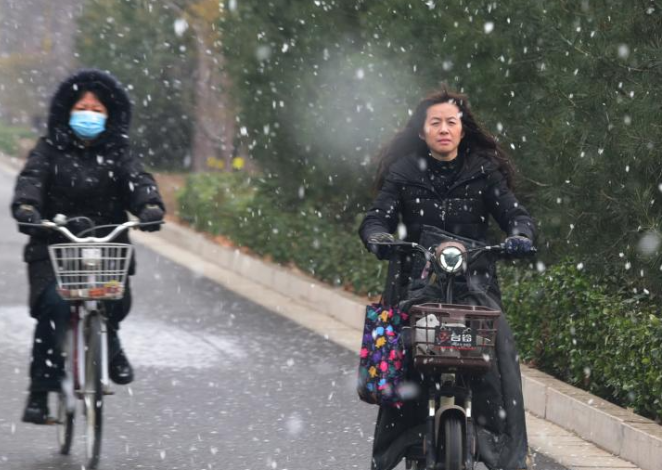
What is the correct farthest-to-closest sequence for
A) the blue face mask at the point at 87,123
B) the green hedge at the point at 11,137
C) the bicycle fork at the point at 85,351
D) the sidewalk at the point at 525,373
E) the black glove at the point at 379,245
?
the green hedge at the point at 11,137, the sidewalk at the point at 525,373, the blue face mask at the point at 87,123, the bicycle fork at the point at 85,351, the black glove at the point at 379,245

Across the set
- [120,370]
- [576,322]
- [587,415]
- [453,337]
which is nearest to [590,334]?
[576,322]

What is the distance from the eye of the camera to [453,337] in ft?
17.9

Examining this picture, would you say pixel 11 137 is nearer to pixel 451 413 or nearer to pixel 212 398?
pixel 212 398

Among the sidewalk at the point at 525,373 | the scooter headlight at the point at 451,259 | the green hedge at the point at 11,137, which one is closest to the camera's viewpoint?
the scooter headlight at the point at 451,259

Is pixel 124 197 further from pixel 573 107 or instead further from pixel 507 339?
pixel 573 107

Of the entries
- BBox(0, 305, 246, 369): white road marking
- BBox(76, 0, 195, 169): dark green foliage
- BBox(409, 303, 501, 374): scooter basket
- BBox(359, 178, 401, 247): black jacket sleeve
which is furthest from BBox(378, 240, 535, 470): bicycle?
BBox(76, 0, 195, 169): dark green foliage

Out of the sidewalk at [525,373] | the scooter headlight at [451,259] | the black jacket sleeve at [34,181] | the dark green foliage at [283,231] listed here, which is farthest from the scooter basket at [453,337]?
the dark green foliage at [283,231]

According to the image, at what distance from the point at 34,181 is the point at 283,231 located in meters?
8.78

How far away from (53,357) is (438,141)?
2420 mm

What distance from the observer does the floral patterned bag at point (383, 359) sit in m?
5.80

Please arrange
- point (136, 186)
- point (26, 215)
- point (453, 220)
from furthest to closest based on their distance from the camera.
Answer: point (136, 186)
point (26, 215)
point (453, 220)

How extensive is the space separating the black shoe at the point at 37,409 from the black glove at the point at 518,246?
278 centimetres

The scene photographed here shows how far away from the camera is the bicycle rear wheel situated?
694cm

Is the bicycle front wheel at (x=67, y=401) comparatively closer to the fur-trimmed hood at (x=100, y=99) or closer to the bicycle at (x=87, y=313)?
the bicycle at (x=87, y=313)
